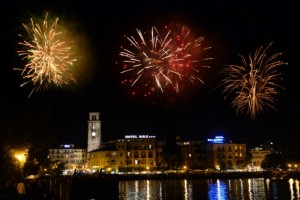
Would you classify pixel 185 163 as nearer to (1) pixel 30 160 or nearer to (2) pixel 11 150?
(1) pixel 30 160

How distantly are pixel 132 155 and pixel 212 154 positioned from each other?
2440cm

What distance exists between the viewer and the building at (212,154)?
132m

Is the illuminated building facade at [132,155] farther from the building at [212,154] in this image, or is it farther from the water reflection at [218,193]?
the water reflection at [218,193]

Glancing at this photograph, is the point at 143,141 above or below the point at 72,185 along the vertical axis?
above

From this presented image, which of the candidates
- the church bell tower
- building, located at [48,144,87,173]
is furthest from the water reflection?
building, located at [48,144,87,173]

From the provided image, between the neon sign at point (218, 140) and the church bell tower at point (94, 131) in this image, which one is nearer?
the neon sign at point (218, 140)

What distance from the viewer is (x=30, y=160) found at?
153ft

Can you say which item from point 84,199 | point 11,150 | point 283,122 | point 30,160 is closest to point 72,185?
point 84,199

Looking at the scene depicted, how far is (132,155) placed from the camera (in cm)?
12838

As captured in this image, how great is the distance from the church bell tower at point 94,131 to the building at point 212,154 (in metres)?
26.9

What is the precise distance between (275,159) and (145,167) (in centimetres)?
3700

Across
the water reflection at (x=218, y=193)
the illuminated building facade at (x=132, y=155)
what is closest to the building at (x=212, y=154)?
the illuminated building facade at (x=132, y=155)

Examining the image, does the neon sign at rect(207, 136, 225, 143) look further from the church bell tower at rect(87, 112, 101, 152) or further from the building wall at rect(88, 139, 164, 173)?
the church bell tower at rect(87, 112, 101, 152)

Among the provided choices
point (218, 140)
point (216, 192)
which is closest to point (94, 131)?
point (218, 140)
